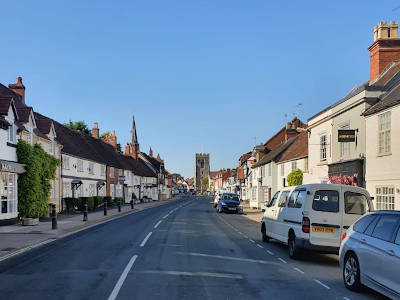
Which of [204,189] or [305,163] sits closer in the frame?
[305,163]

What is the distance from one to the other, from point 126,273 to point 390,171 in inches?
480

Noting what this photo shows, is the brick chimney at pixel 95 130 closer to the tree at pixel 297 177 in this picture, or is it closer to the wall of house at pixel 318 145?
the tree at pixel 297 177

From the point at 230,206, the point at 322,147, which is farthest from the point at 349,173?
the point at 230,206

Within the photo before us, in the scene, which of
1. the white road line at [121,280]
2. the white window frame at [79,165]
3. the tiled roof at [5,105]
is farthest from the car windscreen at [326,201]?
the white window frame at [79,165]

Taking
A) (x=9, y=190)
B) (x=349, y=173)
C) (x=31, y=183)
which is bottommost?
(x=9, y=190)

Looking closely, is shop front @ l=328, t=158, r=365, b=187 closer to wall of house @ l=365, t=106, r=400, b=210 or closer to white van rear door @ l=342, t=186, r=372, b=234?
wall of house @ l=365, t=106, r=400, b=210

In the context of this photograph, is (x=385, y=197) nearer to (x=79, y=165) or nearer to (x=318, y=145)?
(x=318, y=145)

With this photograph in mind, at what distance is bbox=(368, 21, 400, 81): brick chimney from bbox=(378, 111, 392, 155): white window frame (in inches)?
251

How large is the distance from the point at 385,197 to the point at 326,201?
287 inches

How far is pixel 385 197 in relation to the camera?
17.6 m

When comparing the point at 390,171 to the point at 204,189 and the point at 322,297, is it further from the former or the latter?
the point at 204,189

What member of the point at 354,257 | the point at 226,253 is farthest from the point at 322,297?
the point at 226,253

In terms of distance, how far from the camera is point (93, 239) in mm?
16641

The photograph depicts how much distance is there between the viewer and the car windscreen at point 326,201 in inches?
459
